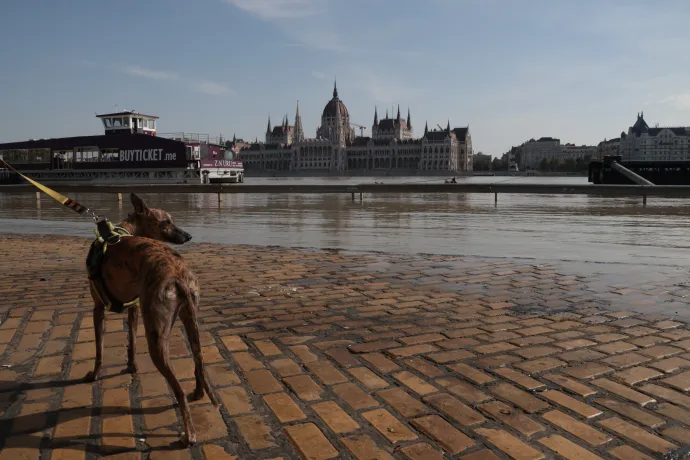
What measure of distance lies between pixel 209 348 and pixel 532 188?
799 inches

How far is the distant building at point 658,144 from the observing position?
153125 millimetres

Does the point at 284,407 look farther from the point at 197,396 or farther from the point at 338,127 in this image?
the point at 338,127

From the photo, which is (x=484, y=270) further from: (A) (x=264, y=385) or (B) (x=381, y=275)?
(A) (x=264, y=385)

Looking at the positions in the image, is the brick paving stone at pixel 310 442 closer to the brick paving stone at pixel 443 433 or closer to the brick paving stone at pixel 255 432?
the brick paving stone at pixel 255 432

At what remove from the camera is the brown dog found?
7.73ft

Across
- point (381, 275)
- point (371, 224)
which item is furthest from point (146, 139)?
point (381, 275)

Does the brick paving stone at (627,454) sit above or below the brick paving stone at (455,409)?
below

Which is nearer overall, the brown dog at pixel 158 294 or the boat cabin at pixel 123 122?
the brown dog at pixel 158 294

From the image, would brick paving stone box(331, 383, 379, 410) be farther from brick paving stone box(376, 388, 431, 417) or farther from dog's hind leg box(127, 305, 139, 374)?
dog's hind leg box(127, 305, 139, 374)

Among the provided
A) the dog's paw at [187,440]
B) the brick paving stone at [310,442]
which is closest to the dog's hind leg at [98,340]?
the dog's paw at [187,440]

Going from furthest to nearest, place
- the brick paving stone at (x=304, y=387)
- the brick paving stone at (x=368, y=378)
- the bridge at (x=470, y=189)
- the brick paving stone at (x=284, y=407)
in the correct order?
the bridge at (x=470, y=189) < the brick paving stone at (x=368, y=378) < the brick paving stone at (x=304, y=387) < the brick paving stone at (x=284, y=407)

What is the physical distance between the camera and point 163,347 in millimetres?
2348

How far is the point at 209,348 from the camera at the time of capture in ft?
11.8

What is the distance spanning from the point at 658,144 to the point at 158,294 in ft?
585
